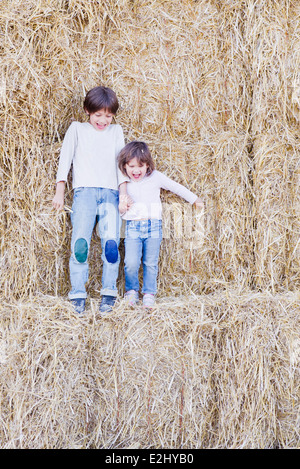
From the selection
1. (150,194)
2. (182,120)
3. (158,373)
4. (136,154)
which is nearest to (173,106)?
(182,120)

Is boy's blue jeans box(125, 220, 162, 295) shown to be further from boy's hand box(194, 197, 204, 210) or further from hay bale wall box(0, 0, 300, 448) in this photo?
boy's hand box(194, 197, 204, 210)

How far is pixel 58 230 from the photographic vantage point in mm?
2646

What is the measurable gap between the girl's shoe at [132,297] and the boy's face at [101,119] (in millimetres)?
922

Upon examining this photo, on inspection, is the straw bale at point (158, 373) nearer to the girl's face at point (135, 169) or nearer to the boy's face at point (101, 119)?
the girl's face at point (135, 169)

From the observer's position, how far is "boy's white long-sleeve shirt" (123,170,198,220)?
2.77m

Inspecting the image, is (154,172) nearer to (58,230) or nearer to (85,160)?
(85,160)

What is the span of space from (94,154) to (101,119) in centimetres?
20

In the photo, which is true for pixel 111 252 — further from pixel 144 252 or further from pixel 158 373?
pixel 158 373

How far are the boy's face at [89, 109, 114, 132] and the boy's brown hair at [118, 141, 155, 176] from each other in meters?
0.18

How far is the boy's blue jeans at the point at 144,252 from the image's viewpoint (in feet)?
8.96

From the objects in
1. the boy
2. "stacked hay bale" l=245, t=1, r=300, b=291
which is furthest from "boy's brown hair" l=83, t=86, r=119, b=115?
"stacked hay bale" l=245, t=1, r=300, b=291

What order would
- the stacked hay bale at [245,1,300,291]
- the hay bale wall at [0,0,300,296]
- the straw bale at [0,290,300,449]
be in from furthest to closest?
the stacked hay bale at [245,1,300,291]
the hay bale wall at [0,0,300,296]
the straw bale at [0,290,300,449]

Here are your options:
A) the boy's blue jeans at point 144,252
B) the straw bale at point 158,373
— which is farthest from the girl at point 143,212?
the straw bale at point 158,373

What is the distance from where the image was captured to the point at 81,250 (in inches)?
104
